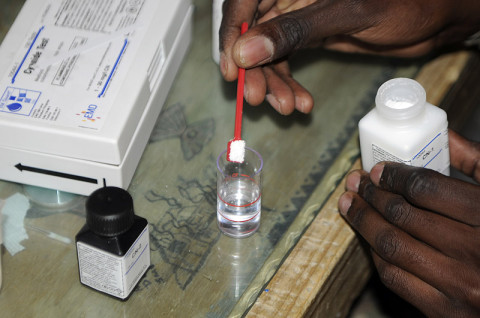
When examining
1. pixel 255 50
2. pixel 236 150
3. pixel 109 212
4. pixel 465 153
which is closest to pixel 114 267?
pixel 109 212

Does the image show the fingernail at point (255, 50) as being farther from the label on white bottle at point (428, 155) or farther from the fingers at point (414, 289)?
the fingers at point (414, 289)

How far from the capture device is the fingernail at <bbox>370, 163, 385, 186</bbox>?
748mm

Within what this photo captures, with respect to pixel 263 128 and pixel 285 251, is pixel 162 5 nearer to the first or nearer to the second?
pixel 263 128

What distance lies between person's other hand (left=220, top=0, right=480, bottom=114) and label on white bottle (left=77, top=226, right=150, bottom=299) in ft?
0.83

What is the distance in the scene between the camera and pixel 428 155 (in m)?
0.74

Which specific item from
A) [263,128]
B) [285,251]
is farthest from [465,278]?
[263,128]

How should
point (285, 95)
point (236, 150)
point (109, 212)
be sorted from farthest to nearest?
point (285, 95), point (236, 150), point (109, 212)

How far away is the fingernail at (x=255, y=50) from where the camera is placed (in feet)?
2.52

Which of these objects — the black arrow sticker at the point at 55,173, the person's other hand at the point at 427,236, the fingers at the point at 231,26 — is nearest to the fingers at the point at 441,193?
the person's other hand at the point at 427,236

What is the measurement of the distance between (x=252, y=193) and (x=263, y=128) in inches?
5.2

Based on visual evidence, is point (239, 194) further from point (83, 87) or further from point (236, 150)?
point (83, 87)

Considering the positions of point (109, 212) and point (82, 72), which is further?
point (82, 72)

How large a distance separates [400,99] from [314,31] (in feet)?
0.47

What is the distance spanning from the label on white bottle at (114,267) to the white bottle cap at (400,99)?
11.2 inches
